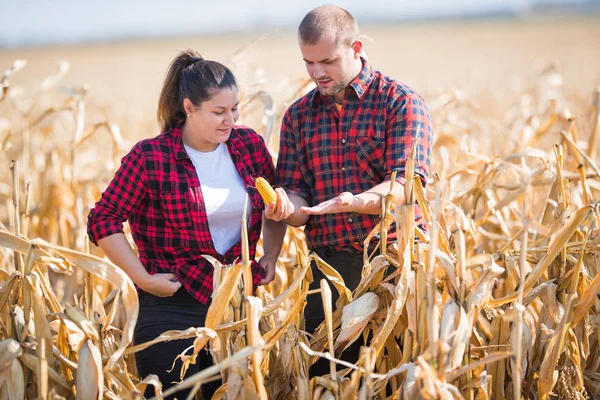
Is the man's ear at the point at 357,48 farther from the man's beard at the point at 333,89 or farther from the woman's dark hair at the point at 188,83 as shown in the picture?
the woman's dark hair at the point at 188,83

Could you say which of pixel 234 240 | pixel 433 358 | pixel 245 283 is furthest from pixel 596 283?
pixel 234 240

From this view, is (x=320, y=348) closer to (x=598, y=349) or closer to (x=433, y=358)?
(x=433, y=358)

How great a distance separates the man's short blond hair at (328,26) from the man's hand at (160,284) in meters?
0.99

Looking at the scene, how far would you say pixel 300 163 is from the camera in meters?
2.71

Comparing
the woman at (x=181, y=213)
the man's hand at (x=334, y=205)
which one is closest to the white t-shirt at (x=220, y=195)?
the woman at (x=181, y=213)

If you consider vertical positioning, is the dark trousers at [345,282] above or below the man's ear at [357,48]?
below

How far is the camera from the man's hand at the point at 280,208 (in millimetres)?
2316

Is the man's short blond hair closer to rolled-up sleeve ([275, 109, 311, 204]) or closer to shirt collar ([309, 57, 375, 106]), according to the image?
shirt collar ([309, 57, 375, 106])

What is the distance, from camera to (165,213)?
2.50 metres

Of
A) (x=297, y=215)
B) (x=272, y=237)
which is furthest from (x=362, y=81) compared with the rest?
(x=272, y=237)

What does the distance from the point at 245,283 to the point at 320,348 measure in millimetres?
448

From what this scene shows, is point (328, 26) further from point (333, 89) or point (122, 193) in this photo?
point (122, 193)

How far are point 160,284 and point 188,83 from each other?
2.43 ft

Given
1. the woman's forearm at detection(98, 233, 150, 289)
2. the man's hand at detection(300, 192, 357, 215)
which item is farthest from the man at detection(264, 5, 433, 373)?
the woman's forearm at detection(98, 233, 150, 289)
